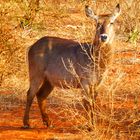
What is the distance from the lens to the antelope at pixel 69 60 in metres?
8.59

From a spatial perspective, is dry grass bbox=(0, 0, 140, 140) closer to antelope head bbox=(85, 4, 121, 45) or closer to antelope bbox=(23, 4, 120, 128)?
antelope bbox=(23, 4, 120, 128)

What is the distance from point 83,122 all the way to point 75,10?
18.1m

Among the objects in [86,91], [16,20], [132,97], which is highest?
[16,20]

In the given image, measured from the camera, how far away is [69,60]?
909 cm

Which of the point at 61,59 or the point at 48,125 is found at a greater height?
the point at 61,59

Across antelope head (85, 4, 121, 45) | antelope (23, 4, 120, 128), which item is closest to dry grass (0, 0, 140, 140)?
antelope (23, 4, 120, 128)

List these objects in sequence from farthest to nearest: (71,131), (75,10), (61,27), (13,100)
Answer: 1. (75,10)
2. (61,27)
3. (13,100)
4. (71,131)

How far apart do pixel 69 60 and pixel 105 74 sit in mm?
952

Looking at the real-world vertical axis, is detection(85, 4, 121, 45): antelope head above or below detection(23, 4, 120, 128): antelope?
above

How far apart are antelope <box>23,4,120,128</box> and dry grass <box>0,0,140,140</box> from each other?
8.9 inches

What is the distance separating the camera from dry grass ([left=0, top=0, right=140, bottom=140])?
25.4ft

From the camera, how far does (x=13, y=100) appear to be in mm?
10984

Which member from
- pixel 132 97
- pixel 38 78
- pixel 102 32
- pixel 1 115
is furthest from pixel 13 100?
pixel 102 32

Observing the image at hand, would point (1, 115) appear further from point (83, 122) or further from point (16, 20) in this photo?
point (16, 20)
